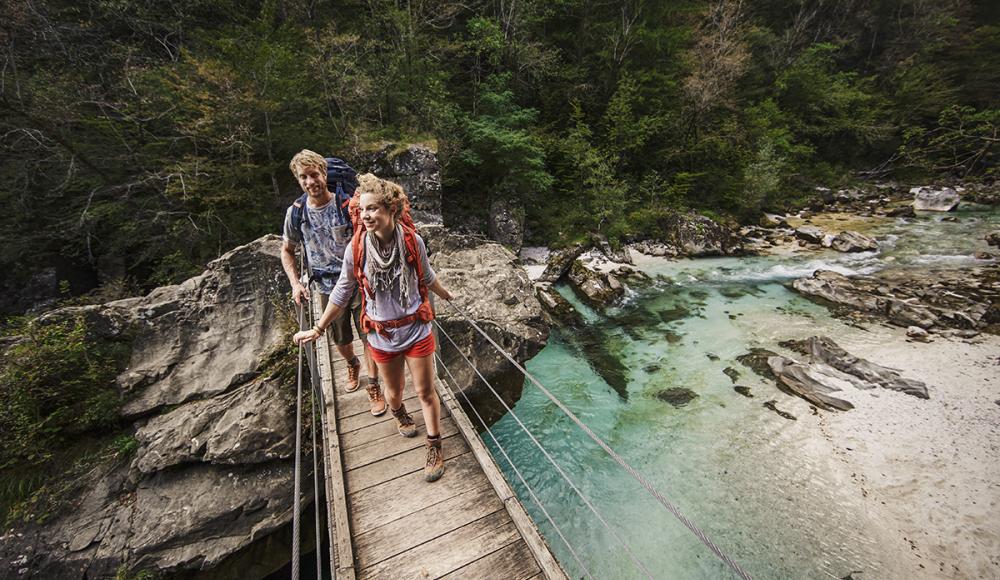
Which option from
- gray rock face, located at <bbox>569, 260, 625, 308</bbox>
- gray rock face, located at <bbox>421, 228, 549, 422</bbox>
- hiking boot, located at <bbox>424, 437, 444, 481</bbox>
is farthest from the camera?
gray rock face, located at <bbox>569, 260, 625, 308</bbox>

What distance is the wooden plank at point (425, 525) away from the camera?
2.29 metres

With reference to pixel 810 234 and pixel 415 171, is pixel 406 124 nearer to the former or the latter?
pixel 415 171

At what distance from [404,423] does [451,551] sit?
43.3 inches

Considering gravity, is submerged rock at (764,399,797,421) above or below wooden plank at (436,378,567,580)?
below

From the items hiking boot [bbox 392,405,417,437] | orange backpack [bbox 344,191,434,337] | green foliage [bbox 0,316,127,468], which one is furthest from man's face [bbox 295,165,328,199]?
green foliage [bbox 0,316,127,468]

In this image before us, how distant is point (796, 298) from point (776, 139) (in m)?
13.0

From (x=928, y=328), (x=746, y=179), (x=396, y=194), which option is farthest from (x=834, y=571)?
(x=746, y=179)

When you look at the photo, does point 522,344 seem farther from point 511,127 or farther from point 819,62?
point 819,62

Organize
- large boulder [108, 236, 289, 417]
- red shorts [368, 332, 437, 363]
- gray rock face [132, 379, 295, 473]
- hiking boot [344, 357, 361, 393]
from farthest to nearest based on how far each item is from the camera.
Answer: large boulder [108, 236, 289, 417]
hiking boot [344, 357, 361, 393]
gray rock face [132, 379, 295, 473]
red shorts [368, 332, 437, 363]

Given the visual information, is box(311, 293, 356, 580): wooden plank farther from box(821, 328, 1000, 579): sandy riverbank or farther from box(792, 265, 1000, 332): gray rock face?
box(792, 265, 1000, 332): gray rock face

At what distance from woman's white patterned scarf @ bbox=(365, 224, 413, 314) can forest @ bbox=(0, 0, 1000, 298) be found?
20.9ft

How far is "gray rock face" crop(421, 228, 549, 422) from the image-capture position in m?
5.21

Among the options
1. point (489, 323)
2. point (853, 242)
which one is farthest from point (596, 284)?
point (853, 242)

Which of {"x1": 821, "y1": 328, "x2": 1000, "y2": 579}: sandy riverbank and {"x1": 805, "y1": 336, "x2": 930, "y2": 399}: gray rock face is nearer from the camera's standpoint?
{"x1": 821, "y1": 328, "x2": 1000, "y2": 579}: sandy riverbank
